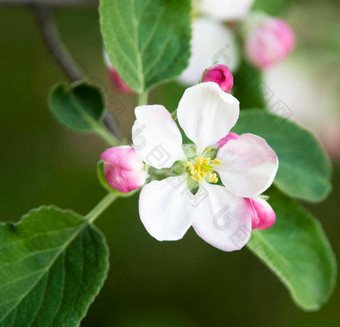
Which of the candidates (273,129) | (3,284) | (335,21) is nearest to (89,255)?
(3,284)

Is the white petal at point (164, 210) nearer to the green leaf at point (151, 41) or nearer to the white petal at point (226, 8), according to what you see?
the green leaf at point (151, 41)

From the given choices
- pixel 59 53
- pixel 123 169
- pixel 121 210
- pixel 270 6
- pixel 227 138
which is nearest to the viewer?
pixel 123 169

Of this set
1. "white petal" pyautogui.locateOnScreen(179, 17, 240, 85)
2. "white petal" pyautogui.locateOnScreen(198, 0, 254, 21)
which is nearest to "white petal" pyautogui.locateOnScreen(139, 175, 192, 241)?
"white petal" pyautogui.locateOnScreen(179, 17, 240, 85)

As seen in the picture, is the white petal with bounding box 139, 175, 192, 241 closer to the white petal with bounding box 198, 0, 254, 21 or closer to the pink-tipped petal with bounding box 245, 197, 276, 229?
the pink-tipped petal with bounding box 245, 197, 276, 229

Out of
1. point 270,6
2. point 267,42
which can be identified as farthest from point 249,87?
point 270,6

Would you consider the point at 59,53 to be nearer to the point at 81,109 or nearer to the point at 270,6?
the point at 81,109

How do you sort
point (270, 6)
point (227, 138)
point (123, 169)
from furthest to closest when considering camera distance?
1. point (270, 6)
2. point (227, 138)
3. point (123, 169)

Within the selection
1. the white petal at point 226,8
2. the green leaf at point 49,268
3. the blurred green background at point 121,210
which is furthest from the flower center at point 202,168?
the blurred green background at point 121,210
